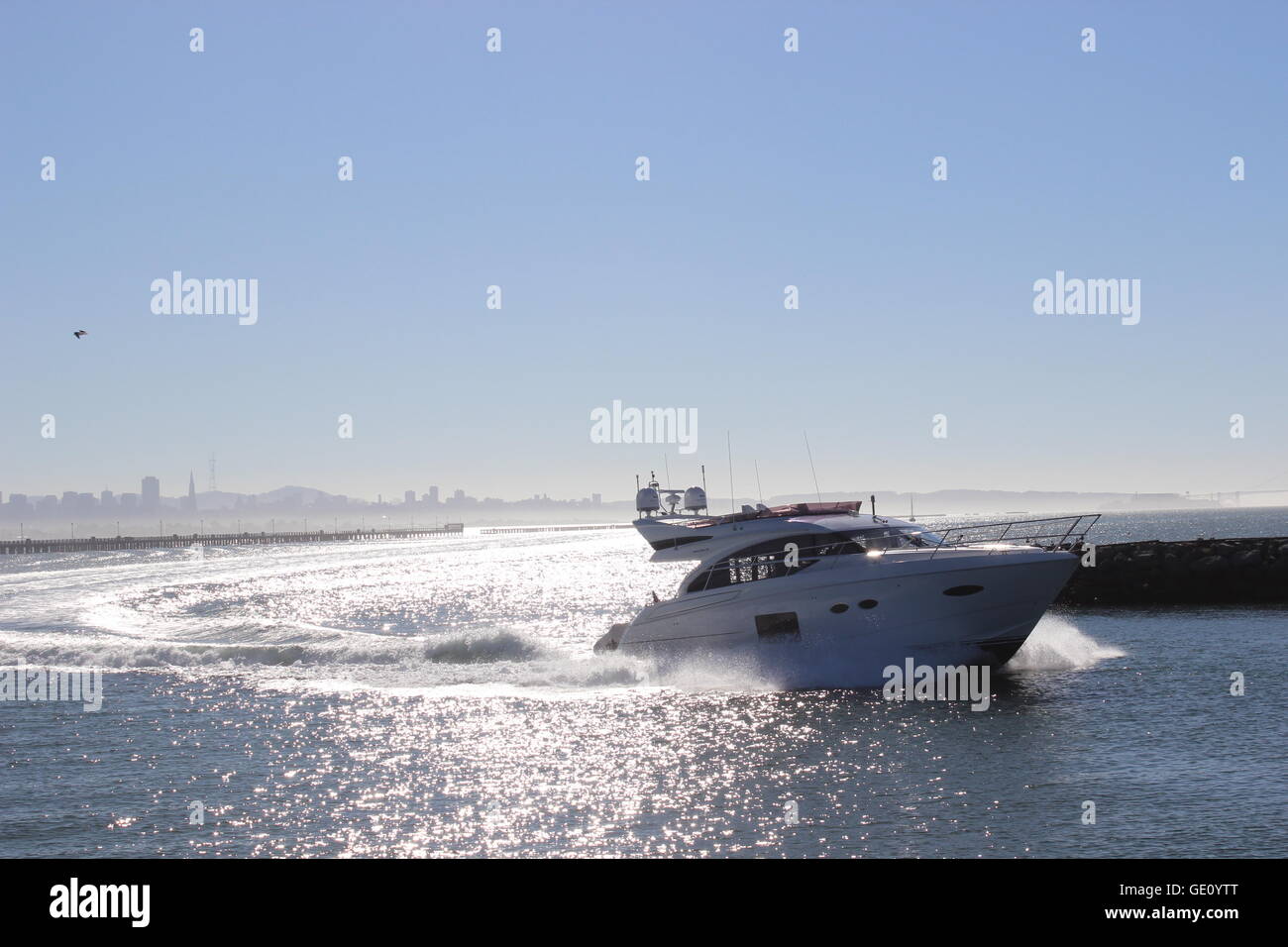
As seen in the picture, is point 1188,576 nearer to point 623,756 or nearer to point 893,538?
point 893,538

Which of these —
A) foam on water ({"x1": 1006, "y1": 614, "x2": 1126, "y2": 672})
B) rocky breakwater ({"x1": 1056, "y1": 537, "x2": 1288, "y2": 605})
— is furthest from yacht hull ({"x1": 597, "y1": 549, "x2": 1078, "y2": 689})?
rocky breakwater ({"x1": 1056, "y1": 537, "x2": 1288, "y2": 605})

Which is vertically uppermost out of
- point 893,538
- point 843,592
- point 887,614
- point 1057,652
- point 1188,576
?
point 893,538

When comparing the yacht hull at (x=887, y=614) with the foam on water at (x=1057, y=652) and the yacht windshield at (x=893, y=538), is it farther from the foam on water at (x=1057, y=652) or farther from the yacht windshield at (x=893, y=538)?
the foam on water at (x=1057, y=652)

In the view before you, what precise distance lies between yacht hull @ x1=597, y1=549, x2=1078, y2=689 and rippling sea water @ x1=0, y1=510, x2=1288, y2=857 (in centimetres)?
82

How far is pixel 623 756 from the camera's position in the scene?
18.8 metres

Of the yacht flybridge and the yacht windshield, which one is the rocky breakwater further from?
the yacht windshield

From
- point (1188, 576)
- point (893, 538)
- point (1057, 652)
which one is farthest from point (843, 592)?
point (1188, 576)

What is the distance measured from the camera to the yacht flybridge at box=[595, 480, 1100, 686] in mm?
23734

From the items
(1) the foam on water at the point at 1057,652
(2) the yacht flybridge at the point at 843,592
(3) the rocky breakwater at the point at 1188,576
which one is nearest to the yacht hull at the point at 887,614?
(2) the yacht flybridge at the point at 843,592

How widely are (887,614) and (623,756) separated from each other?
8003 millimetres

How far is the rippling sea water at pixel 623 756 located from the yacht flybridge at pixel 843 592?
0.90 meters
